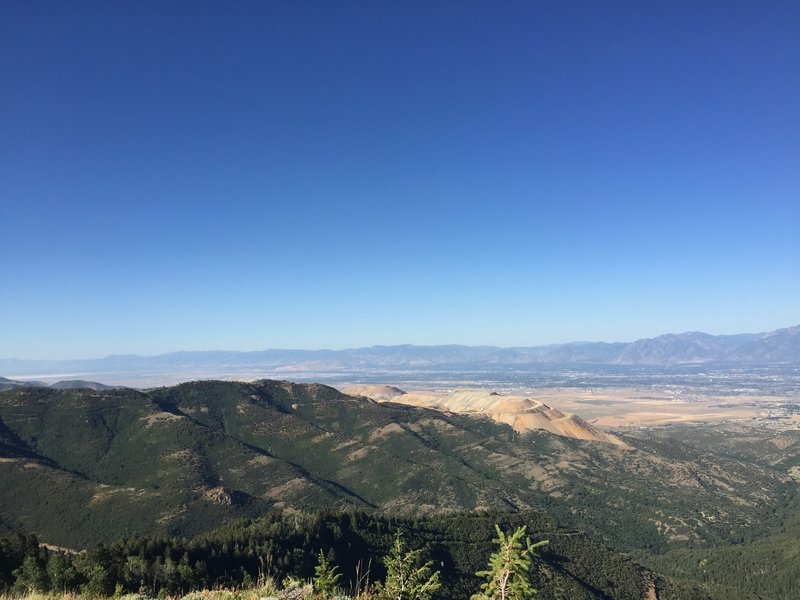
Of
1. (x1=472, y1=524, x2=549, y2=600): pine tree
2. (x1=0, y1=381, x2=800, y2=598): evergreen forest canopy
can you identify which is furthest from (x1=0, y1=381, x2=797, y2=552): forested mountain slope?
(x1=472, y1=524, x2=549, y2=600): pine tree

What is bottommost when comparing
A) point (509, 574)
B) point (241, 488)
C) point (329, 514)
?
point (241, 488)

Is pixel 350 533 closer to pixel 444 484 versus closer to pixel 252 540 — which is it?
pixel 252 540

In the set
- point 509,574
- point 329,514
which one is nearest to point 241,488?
point 329,514

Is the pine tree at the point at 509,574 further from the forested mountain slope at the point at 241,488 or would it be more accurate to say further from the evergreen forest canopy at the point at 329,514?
the forested mountain slope at the point at 241,488

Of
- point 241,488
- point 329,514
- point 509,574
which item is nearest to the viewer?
point 509,574

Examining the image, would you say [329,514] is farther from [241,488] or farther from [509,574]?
[509,574]

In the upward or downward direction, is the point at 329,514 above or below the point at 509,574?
below

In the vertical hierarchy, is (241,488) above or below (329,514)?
below

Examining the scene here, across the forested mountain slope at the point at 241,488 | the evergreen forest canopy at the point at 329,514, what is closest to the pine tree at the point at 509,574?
the evergreen forest canopy at the point at 329,514

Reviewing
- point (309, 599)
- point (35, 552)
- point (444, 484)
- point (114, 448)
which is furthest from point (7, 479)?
point (309, 599)

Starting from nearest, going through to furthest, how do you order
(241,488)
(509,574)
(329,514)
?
(509,574)
(329,514)
(241,488)

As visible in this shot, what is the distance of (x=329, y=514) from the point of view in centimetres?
9631

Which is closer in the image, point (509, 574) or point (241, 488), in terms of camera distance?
point (509, 574)

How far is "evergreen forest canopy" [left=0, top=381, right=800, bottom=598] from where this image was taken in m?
70.8
